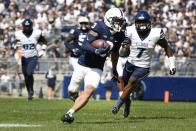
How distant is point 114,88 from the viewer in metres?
19.8

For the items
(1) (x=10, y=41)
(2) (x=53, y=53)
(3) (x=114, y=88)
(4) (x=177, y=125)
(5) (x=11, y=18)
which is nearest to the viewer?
(4) (x=177, y=125)

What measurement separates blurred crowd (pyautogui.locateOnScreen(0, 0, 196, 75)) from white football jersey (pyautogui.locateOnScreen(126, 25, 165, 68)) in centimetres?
952

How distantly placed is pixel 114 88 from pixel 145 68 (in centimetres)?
1022

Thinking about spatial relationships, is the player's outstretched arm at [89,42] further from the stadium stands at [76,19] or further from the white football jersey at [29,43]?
the stadium stands at [76,19]

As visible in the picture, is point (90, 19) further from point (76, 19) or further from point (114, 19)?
point (114, 19)

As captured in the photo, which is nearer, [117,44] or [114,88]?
[117,44]

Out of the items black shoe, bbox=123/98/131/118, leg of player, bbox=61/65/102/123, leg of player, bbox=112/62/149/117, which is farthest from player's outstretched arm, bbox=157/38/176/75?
leg of player, bbox=61/65/102/123

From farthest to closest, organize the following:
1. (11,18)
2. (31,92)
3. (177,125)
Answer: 1. (11,18)
2. (31,92)
3. (177,125)

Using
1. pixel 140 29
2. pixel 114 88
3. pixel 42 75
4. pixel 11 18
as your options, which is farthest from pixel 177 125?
pixel 11 18

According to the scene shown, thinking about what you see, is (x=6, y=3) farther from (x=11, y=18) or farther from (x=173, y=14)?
(x=173, y=14)

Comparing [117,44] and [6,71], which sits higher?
[117,44]

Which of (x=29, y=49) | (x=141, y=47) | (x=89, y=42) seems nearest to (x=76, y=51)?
(x=29, y=49)

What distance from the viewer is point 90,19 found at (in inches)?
907

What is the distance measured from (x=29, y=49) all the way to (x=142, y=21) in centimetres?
584
